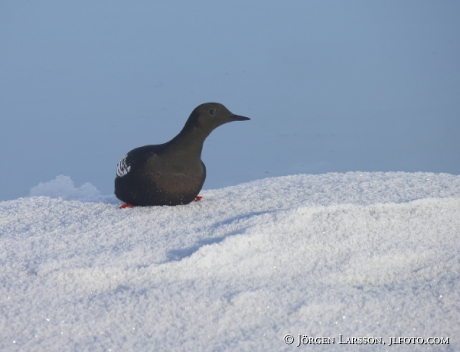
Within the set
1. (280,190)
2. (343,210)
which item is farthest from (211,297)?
(280,190)

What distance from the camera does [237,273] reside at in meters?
2.13

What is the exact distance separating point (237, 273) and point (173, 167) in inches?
27.8

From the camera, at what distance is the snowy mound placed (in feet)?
6.02

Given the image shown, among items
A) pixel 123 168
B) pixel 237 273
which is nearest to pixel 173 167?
pixel 123 168

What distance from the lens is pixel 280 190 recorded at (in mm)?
3088

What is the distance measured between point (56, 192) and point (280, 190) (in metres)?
1.30

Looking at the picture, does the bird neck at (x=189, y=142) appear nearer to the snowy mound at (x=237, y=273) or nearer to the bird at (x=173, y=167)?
the bird at (x=173, y=167)

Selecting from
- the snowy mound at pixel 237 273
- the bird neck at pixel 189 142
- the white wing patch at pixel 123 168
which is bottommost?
the snowy mound at pixel 237 273

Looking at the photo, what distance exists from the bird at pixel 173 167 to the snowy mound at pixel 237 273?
0.23ft

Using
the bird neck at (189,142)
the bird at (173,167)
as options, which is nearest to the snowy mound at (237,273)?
the bird at (173,167)

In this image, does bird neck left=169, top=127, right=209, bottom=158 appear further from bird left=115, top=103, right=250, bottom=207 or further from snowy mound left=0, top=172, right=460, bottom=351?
snowy mound left=0, top=172, right=460, bottom=351

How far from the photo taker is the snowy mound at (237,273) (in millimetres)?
1834

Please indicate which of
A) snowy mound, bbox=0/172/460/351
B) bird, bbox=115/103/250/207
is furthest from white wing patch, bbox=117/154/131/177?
snowy mound, bbox=0/172/460/351

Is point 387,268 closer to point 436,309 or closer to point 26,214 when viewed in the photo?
point 436,309
